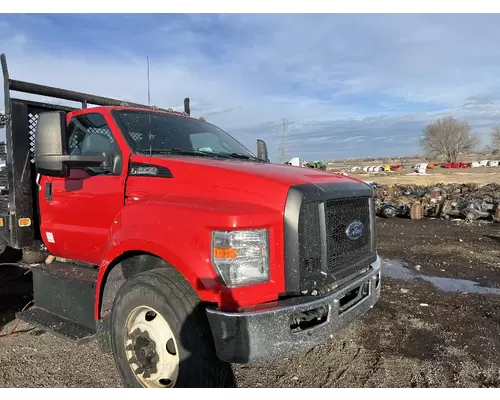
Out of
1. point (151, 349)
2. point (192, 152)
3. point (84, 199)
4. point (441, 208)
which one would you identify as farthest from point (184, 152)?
point (441, 208)

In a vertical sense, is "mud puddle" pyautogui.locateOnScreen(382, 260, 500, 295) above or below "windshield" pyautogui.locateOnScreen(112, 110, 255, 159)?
below

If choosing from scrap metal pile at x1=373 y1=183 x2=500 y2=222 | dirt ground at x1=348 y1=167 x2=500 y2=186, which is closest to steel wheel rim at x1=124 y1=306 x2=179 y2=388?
scrap metal pile at x1=373 y1=183 x2=500 y2=222

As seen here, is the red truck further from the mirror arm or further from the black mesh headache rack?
the black mesh headache rack

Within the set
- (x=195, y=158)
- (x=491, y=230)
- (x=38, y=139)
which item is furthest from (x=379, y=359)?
(x=491, y=230)

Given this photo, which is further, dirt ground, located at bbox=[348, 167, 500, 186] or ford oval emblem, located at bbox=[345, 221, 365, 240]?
dirt ground, located at bbox=[348, 167, 500, 186]

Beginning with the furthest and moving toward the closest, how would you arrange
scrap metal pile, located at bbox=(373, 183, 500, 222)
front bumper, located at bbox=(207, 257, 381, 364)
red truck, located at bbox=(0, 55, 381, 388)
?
scrap metal pile, located at bbox=(373, 183, 500, 222) < red truck, located at bbox=(0, 55, 381, 388) < front bumper, located at bbox=(207, 257, 381, 364)

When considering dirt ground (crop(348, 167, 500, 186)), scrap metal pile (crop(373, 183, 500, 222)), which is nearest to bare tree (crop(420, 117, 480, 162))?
dirt ground (crop(348, 167, 500, 186))

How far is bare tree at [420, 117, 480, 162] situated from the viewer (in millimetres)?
71938

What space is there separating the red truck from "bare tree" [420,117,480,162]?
255ft

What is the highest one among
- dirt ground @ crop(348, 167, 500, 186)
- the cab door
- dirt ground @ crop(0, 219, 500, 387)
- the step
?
the cab door

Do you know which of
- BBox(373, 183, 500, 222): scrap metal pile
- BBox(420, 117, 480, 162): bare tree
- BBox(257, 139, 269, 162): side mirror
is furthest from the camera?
BBox(420, 117, 480, 162): bare tree

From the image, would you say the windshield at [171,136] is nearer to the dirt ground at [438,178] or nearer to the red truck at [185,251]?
the red truck at [185,251]

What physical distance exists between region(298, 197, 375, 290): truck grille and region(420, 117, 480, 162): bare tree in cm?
7766

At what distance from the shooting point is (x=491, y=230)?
10.1 meters
